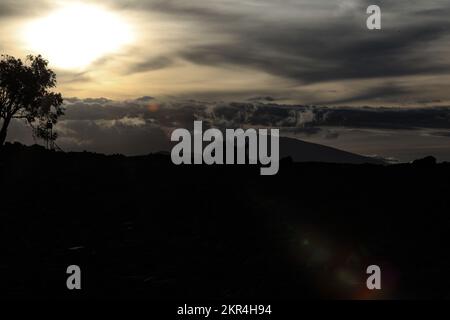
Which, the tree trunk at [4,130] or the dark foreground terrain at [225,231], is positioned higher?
the tree trunk at [4,130]

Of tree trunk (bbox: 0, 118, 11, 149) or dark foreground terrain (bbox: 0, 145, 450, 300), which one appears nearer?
dark foreground terrain (bbox: 0, 145, 450, 300)

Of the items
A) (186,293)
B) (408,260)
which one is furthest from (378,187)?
(186,293)

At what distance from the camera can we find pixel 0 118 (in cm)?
8088

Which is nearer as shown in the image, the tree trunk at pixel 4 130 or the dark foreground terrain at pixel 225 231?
the dark foreground terrain at pixel 225 231

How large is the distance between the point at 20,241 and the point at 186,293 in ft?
44.1

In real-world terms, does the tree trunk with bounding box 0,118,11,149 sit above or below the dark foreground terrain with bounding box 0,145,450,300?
above

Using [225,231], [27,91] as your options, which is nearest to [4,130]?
[27,91]

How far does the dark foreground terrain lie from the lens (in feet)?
90.3

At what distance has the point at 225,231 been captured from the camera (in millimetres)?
36531

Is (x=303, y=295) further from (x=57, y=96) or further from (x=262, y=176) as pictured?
(x=57, y=96)

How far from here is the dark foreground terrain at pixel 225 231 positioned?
2753cm

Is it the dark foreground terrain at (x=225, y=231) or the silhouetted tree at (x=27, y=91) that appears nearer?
the dark foreground terrain at (x=225, y=231)

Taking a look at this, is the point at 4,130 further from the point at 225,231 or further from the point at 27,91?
the point at 225,231

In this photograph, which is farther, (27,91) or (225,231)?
(27,91)
